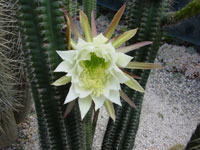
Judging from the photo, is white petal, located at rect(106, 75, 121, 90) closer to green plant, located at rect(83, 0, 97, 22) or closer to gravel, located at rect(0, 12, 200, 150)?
green plant, located at rect(83, 0, 97, 22)

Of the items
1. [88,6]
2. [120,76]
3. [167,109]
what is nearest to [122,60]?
[120,76]

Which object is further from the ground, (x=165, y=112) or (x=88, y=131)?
(x=88, y=131)

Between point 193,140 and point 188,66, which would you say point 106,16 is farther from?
point 193,140

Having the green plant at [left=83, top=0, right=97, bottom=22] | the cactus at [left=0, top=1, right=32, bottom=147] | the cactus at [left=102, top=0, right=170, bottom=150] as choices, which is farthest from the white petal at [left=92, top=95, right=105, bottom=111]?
the green plant at [left=83, top=0, right=97, bottom=22]

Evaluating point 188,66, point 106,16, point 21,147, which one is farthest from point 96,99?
point 106,16

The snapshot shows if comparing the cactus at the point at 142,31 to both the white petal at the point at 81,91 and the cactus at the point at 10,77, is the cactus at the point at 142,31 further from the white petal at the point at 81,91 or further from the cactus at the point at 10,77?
the cactus at the point at 10,77

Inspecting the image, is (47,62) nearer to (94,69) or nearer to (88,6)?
(94,69)
